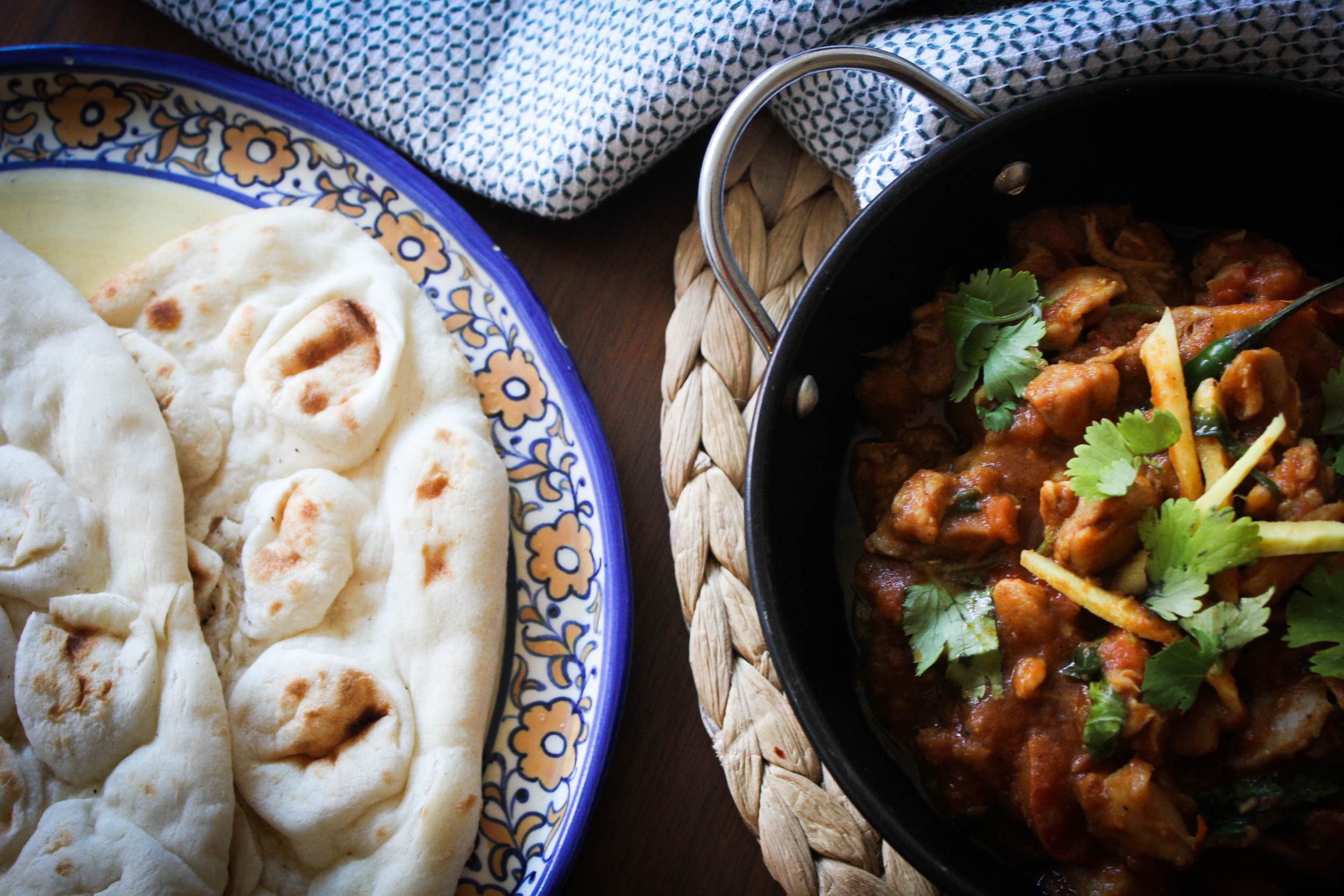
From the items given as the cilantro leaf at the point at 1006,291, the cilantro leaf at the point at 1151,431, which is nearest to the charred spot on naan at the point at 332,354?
the cilantro leaf at the point at 1006,291

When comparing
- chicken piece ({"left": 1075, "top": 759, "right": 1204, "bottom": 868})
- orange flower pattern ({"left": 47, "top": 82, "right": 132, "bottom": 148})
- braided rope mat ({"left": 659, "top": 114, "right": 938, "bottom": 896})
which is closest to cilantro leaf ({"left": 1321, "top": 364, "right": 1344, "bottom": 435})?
chicken piece ({"left": 1075, "top": 759, "right": 1204, "bottom": 868})

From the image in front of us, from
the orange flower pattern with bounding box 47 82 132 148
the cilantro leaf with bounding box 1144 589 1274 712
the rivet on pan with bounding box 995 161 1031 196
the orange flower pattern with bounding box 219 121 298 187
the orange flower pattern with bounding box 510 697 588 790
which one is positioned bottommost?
the orange flower pattern with bounding box 510 697 588 790

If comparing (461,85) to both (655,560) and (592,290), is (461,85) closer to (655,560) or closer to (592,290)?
(592,290)

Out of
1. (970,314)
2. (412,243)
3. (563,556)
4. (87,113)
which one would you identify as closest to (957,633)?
(970,314)

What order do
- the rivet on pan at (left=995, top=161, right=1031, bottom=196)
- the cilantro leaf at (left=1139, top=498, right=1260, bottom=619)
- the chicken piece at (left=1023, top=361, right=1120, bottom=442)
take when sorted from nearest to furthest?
the cilantro leaf at (left=1139, top=498, right=1260, bottom=619) < the chicken piece at (left=1023, top=361, right=1120, bottom=442) < the rivet on pan at (left=995, top=161, right=1031, bottom=196)

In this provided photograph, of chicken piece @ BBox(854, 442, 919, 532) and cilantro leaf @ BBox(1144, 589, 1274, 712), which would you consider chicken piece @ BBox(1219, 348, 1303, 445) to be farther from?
chicken piece @ BBox(854, 442, 919, 532)

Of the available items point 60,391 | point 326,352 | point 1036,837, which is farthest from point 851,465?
point 60,391
